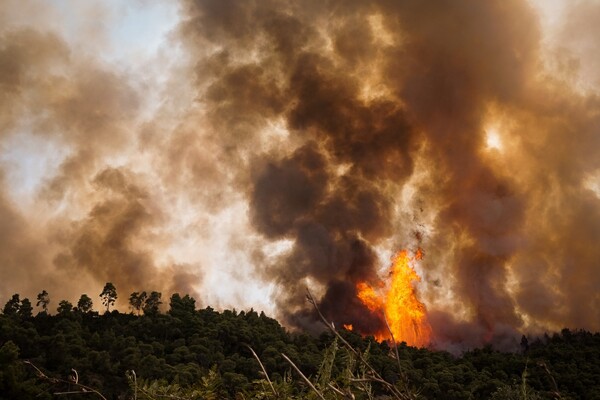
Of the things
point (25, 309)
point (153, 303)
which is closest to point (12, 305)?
point (25, 309)

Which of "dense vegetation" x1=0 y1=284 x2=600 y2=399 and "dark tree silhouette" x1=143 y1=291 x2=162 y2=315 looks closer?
"dense vegetation" x1=0 y1=284 x2=600 y2=399

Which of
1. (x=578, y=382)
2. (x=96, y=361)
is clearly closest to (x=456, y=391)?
(x=578, y=382)

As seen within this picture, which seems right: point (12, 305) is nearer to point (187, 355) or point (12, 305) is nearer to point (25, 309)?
point (25, 309)

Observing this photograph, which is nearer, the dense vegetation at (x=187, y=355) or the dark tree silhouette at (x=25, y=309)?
the dense vegetation at (x=187, y=355)

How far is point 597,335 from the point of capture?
189 m

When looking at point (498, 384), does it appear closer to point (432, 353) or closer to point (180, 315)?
point (432, 353)

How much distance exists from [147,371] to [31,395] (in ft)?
88.6

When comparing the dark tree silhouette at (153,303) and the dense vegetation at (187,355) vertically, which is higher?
the dark tree silhouette at (153,303)

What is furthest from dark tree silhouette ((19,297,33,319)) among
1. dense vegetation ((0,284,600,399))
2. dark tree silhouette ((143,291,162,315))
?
dark tree silhouette ((143,291,162,315))

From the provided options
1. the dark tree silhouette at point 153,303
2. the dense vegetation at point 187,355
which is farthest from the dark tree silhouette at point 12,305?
the dark tree silhouette at point 153,303

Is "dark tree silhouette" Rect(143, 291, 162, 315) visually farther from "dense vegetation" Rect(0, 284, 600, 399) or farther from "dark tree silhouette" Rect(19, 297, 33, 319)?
"dark tree silhouette" Rect(19, 297, 33, 319)

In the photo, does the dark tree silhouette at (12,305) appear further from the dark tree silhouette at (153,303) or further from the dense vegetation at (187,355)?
the dark tree silhouette at (153,303)

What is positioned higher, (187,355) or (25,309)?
(25,309)

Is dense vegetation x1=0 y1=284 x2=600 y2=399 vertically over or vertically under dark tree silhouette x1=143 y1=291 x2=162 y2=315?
under
